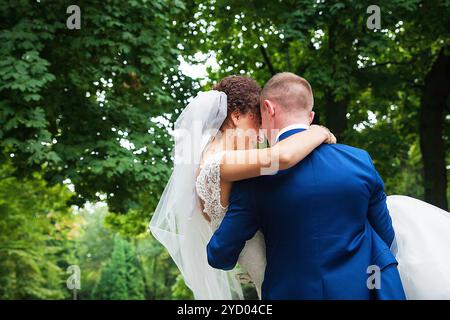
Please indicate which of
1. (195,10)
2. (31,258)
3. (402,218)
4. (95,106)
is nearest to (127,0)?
(95,106)

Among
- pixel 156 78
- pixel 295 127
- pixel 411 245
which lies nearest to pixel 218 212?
pixel 295 127

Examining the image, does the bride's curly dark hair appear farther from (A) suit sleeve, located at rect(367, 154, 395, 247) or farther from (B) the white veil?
(A) suit sleeve, located at rect(367, 154, 395, 247)

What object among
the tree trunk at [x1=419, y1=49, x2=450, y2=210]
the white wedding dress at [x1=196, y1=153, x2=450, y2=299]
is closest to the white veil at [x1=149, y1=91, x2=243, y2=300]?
the white wedding dress at [x1=196, y1=153, x2=450, y2=299]

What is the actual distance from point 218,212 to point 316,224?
2.22 ft

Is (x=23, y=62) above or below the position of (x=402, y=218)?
above

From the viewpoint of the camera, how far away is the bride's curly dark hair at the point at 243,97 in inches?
145

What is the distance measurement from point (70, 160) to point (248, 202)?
793cm

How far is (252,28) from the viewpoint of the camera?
46.3 feet

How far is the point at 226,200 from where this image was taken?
329cm

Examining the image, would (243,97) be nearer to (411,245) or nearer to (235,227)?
(235,227)

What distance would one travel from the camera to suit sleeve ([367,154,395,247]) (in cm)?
297

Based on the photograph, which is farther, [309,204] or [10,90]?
[10,90]

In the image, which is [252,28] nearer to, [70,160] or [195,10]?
[195,10]
